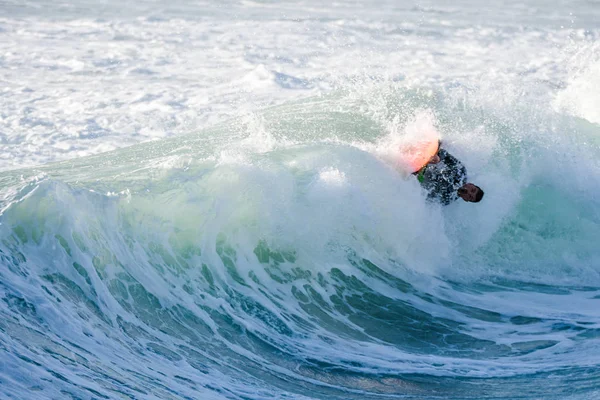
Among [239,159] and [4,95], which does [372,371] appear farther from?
[4,95]

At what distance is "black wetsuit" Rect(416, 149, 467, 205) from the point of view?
9.48 metres

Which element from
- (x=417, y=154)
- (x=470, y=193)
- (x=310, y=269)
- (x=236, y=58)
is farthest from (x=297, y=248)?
(x=236, y=58)

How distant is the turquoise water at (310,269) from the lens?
6973mm

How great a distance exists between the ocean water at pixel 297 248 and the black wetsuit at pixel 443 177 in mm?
170

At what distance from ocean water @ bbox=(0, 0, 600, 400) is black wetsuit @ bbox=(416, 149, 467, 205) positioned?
170 mm

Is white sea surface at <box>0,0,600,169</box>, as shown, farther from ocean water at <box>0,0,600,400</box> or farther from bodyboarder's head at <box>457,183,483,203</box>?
bodyboarder's head at <box>457,183,483,203</box>

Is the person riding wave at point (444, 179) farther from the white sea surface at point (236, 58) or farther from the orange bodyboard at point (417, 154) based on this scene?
the white sea surface at point (236, 58)

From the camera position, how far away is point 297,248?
9.32 metres

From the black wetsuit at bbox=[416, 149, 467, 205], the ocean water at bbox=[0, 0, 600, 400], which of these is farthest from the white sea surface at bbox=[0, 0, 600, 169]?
the black wetsuit at bbox=[416, 149, 467, 205]

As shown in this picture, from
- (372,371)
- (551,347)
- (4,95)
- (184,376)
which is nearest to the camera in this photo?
(184,376)

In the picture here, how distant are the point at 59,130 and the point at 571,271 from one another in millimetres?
8768

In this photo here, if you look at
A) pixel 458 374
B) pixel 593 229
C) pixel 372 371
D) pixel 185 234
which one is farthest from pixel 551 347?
pixel 185 234

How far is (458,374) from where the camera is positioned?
7207 millimetres

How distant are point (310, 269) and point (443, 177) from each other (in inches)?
75.6
